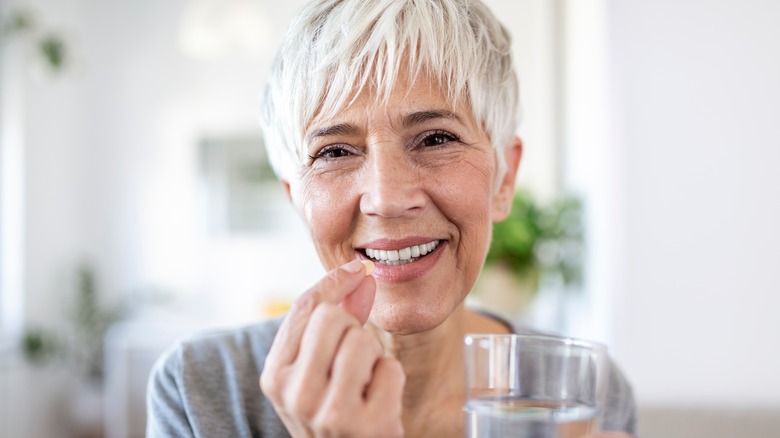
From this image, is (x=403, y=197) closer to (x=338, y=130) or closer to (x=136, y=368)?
(x=338, y=130)

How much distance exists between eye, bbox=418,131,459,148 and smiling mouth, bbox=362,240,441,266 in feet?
0.49

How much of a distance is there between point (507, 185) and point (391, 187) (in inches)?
14.8

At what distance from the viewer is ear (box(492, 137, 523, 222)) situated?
1309 mm

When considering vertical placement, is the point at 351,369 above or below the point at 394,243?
below

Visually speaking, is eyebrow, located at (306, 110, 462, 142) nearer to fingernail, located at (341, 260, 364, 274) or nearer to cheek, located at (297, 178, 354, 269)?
cheek, located at (297, 178, 354, 269)

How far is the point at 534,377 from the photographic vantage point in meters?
0.69

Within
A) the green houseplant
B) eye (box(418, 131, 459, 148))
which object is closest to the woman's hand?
eye (box(418, 131, 459, 148))

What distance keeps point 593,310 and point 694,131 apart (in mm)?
946

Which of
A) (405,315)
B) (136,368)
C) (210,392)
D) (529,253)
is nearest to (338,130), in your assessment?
(405,315)

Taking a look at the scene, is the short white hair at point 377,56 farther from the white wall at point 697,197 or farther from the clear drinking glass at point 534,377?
the white wall at point 697,197

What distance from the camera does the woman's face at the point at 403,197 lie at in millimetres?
1062

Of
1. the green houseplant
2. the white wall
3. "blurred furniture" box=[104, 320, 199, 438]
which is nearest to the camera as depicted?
the white wall

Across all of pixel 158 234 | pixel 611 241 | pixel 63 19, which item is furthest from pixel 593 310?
pixel 63 19

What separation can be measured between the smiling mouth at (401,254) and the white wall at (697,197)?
119 centimetres
